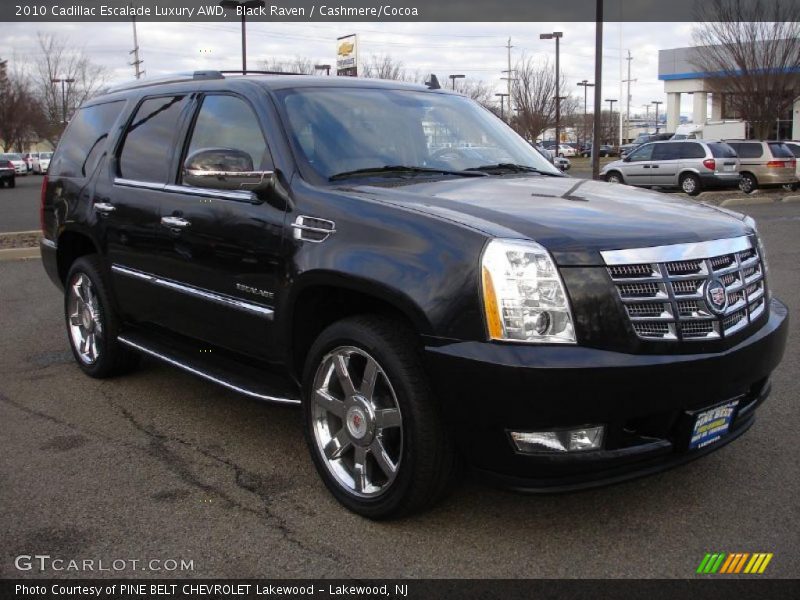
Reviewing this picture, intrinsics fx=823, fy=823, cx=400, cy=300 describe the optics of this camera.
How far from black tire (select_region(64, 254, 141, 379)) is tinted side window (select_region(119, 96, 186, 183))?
0.74m

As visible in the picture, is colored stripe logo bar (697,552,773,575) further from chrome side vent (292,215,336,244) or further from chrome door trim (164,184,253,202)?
chrome door trim (164,184,253,202)

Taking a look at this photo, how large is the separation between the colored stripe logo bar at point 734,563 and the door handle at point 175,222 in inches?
114

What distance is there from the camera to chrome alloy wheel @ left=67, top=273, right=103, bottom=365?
549 cm

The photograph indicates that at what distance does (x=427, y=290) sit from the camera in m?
3.08

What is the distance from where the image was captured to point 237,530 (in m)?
3.37

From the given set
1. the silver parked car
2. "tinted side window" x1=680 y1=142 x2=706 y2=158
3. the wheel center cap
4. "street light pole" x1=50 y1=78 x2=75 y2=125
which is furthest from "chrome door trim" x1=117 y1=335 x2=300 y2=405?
"street light pole" x1=50 y1=78 x2=75 y2=125

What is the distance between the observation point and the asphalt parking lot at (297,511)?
3.11 metres

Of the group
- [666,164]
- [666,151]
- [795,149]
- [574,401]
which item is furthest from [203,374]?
[795,149]

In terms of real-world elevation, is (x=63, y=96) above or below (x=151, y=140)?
above

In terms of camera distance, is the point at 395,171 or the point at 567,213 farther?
the point at 395,171

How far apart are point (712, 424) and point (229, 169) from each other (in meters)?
2.39

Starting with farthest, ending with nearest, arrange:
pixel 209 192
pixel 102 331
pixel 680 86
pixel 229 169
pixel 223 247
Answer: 1. pixel 680 86
2. pixel 102 331
3. pixel 209 192
4. pixel 223 247
5. pixel 229 169

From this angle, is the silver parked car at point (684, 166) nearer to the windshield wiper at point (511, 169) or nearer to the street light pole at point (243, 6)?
the street light pole at point (243, 6)

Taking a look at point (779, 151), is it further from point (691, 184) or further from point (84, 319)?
point (84, 319)
